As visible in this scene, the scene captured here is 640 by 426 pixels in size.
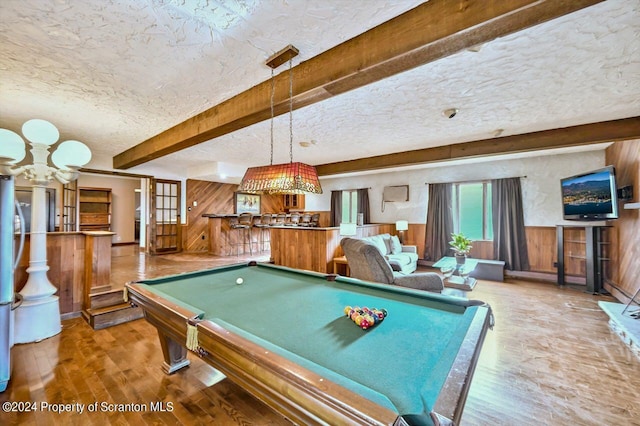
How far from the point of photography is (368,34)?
175cm

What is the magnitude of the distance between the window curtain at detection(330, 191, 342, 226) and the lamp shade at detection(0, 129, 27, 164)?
6.96 meters

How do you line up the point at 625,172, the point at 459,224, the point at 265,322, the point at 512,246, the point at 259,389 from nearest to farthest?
1. the point at 259,389
2. the point at 265,322
3. the point at 625,172
4. the point at 512,246
5. the point at 459,224

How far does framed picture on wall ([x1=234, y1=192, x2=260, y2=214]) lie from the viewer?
879cm

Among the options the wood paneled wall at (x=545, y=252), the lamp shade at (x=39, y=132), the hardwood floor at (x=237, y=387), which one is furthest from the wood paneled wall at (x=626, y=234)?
the lamp shade at (x=39, y=132)

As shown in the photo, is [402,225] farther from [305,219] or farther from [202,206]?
A: [202,206]

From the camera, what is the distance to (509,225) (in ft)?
17.8

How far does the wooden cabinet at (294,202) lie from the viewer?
9.59 m

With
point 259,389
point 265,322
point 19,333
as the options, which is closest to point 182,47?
point 265,322

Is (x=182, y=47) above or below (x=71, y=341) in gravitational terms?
above

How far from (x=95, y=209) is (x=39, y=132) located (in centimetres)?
699

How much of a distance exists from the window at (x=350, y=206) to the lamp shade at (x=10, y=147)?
6.96 meters

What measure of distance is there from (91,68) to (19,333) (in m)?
2.70

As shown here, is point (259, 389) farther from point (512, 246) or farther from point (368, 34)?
point (512, 246)

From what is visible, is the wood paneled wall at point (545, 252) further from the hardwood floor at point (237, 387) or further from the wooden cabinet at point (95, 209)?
the wooden cabinet at point (95, 209)
